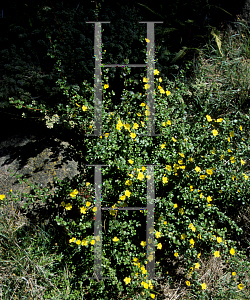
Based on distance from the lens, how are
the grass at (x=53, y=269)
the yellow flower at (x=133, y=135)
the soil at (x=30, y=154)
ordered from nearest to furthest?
the grass at (x=53, y=269)
the yellow flower at (x=133, y=135)
the soil at (x=30, y=154)

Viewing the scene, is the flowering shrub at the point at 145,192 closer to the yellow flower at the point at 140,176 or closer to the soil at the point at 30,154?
the yellow flower at the point at 140,176

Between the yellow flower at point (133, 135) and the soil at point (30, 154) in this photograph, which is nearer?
the yellow flower at point (133, 135)

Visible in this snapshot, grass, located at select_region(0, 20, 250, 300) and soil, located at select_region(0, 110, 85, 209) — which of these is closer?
grass, located at select_region(0, 20, 250, 300)

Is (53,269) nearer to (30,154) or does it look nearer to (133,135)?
(30,154)

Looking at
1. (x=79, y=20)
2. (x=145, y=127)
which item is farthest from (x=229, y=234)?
(x=79, y=20)

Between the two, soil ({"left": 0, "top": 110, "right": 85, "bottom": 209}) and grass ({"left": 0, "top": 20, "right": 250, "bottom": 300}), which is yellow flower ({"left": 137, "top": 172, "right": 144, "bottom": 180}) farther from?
grass ({"left": 0, "top": 20, "right": 250, "bottom": 300})

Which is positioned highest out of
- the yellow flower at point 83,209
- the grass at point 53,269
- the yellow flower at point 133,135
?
the yellow flower at point 133,135

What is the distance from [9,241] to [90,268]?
3.33 ft

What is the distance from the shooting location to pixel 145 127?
2.97 m

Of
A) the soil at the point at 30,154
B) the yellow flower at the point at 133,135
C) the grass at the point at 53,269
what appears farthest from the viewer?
the soil at the point at 30,154

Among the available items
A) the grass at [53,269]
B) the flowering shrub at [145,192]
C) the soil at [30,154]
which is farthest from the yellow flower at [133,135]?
the grass at [53,269]

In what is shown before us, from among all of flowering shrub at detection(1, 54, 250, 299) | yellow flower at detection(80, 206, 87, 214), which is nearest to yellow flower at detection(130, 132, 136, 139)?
flowering shrub at detection(1, 54, 250, 299)

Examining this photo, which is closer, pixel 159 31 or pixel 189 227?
pixel 189 227

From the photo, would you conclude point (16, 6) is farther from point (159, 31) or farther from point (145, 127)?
point (145, 127)
